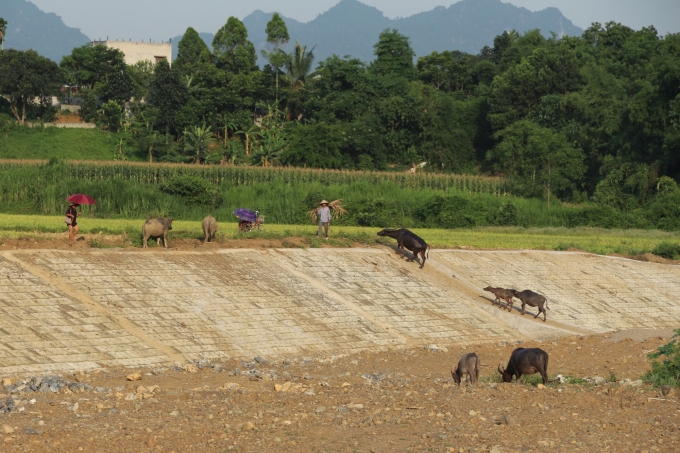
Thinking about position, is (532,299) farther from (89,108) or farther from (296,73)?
(89,108)

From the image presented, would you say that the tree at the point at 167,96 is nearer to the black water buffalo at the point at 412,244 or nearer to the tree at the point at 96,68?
the tree at the point at 96,68

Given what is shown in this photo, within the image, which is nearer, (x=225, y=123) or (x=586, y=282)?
(x=586, y=282)

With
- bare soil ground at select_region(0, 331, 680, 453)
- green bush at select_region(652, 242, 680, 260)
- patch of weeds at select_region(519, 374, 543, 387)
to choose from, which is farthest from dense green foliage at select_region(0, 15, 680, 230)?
bare soil ground at select_region(0, 331, 680, 453)

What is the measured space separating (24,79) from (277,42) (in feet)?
65.6

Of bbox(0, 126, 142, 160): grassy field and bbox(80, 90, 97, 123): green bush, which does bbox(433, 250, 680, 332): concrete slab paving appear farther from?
bbox(80, 90, 97, 123): green bush

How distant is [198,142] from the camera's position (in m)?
68.5

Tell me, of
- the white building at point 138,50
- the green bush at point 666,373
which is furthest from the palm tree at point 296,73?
the green bush at point 666,373

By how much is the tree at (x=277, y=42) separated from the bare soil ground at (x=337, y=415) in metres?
59.0

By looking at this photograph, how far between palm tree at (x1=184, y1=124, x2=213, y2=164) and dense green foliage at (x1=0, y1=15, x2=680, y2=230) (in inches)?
4.7

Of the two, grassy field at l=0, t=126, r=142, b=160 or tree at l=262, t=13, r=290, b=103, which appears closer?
grassy field at l=0, t=126, r=142, b=160

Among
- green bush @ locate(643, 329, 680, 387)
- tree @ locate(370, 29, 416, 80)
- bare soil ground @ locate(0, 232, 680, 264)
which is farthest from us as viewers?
tree @ locate(370, 29, 416, 80)

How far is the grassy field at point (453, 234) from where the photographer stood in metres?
31.3

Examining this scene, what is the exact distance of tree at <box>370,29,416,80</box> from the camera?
9306 centimetres

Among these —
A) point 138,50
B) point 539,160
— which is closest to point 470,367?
point 539,160
